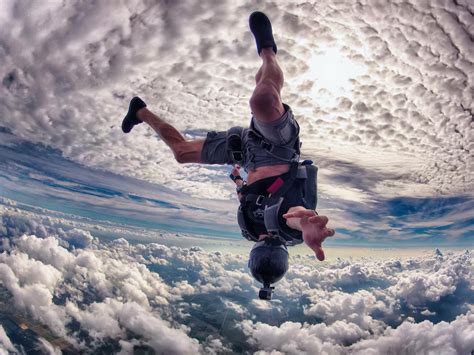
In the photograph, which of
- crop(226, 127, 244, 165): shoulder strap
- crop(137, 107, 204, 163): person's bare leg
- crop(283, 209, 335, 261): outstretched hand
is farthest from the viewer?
crop(137, 107, 204, 163): person's bare leg

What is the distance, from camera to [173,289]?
13162cm

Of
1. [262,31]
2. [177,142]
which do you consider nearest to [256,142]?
[177,142]

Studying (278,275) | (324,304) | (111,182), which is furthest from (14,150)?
(324,304)

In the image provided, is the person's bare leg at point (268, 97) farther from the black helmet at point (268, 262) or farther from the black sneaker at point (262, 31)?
the black helmet at point (268, 262)

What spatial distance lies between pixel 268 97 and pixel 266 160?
2.25 feet

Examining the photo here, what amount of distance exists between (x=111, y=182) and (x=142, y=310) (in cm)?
11890

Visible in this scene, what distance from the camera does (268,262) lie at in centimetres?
219

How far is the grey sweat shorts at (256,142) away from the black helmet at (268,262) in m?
0.76

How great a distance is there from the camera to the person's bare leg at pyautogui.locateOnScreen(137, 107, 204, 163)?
8.10 ft

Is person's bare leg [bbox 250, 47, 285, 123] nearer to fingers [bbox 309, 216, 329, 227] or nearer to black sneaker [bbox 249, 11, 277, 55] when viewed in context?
black sneaker [bbox 249, 11, 277, 55]

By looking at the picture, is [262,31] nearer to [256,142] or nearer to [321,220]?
[256,142]

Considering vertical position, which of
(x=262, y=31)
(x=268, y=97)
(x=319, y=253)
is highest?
(x=262, y=31)

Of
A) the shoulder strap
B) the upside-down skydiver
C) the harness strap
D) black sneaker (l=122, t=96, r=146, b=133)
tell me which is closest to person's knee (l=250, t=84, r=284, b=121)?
the upside-down skydiver

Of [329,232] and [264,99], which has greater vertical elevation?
[264,99]
